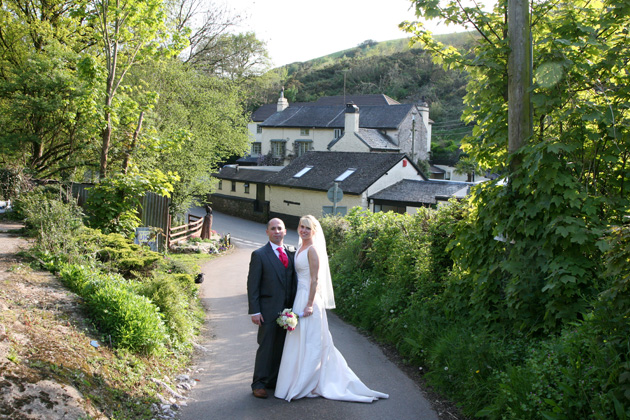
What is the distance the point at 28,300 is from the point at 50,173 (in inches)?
598

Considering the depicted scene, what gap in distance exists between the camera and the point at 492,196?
6.84 meters

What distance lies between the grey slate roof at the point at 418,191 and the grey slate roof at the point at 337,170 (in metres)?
1.21

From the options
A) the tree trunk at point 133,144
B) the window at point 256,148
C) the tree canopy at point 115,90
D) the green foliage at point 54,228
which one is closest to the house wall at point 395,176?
the tree canopy at point 115,90

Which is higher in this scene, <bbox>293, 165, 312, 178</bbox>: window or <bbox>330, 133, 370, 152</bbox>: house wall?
<bbox>330, 133, 370, 152</bbox>: house wall

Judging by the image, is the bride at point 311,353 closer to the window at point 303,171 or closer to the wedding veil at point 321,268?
the wedding veil at point 321,268

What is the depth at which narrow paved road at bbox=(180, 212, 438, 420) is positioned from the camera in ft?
19.3

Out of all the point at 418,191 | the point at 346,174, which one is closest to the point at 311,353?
the point at 418,191

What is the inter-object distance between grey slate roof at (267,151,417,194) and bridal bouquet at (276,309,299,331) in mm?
25570

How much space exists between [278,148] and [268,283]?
5143cm

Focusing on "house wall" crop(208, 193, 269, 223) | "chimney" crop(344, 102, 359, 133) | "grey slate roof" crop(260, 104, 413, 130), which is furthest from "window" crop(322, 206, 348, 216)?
"grey slate roof" crop(260, 104, 413, 130)

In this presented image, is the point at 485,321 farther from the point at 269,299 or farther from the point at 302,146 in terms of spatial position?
the point at 302,146

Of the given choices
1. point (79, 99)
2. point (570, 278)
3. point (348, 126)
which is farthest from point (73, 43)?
point (348, 126)

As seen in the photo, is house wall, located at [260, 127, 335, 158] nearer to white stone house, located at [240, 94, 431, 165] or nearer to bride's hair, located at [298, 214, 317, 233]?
white stone house, located at [240, 94, 431, 165]

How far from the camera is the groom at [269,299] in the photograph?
638cm
